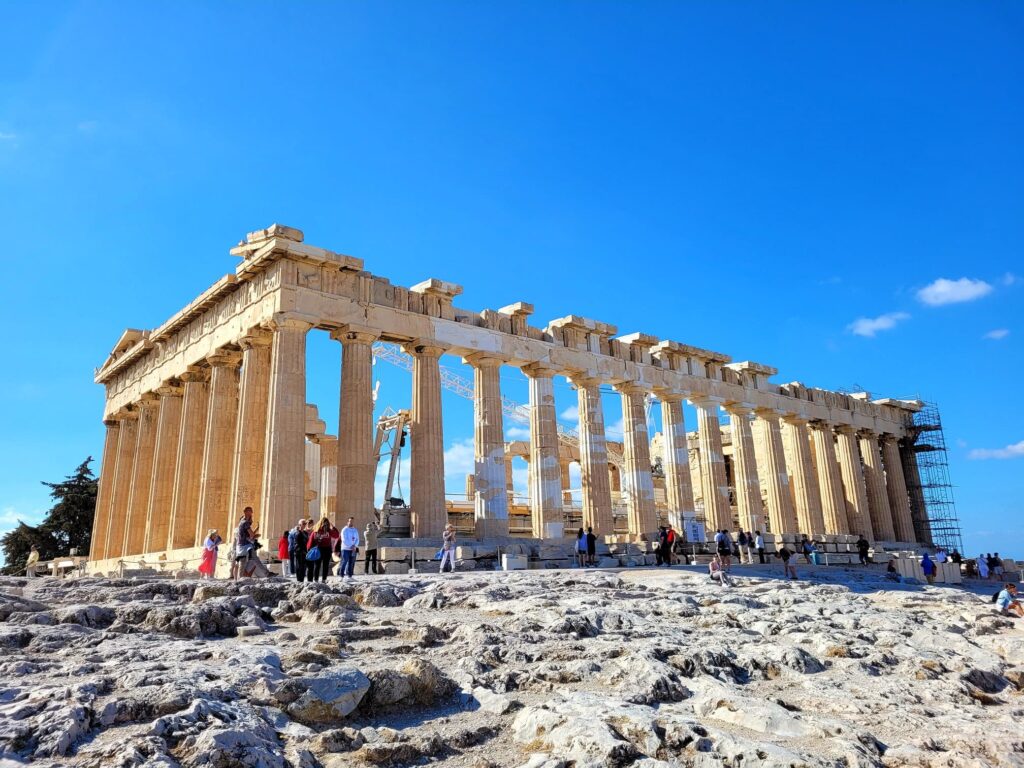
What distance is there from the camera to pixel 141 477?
3166cm

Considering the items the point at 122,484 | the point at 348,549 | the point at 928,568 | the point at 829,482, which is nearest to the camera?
the point at 348,549

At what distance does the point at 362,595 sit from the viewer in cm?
1286

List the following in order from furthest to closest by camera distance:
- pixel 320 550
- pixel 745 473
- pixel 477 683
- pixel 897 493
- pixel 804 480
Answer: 1. pixel 897 493
2. pixel 804 480
3. pixel 745 473
4. pixel 320 550
5. pixel 477 683

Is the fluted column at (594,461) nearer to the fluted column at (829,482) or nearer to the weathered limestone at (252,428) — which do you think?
the weathered limestone at (252,428)

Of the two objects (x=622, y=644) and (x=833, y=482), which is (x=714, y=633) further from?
(x=833, y=482)

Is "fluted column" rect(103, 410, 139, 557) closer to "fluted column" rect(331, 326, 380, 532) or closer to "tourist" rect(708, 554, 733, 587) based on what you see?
"fluted column" rect(331, 326, 380, 532)

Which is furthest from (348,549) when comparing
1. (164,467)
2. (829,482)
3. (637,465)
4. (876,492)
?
(876,492)

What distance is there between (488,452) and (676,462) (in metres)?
10.0

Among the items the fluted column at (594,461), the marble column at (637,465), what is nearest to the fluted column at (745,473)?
the marble column at (637,465)

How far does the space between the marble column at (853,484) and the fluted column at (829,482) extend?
0.46 metres

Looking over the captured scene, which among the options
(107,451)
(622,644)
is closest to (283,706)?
(622,644)

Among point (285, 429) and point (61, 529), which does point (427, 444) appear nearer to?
point (285, 429)

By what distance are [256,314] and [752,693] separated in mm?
20396

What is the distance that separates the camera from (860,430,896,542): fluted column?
Answer: 41500 millimetres
